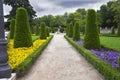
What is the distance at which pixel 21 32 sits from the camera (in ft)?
57.1

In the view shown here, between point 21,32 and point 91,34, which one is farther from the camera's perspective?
point 21,32

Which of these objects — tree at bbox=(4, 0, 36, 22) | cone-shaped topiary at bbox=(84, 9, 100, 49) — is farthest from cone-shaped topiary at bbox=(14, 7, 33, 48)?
tree at bbox=(4, 0, 36, 22)

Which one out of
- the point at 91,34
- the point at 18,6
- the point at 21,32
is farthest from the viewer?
the point at 18,6

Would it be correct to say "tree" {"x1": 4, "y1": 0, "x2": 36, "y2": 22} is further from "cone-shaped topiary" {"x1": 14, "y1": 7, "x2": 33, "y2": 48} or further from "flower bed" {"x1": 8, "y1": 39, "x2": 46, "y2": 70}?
"flower bed" {"x1": 8, "y1": 39, "x2": 46, "y2": 70}

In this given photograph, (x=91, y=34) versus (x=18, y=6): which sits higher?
(x=18, y=6)

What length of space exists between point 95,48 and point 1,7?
10097 mm

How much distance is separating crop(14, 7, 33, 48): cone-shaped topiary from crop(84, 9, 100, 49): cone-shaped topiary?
12.8 ft

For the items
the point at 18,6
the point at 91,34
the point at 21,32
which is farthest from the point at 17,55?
the point at 18,6

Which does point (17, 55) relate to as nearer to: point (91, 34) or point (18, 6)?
point (91, 34)

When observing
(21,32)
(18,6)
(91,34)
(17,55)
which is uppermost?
(18,6)

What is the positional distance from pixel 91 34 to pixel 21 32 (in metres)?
4.59

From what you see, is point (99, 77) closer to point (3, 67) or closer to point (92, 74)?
point (92, 74)

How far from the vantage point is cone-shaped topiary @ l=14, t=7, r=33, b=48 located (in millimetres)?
17281

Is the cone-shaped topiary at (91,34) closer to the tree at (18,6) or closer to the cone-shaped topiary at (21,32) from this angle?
the cone-shaped topiary at (21,32)
